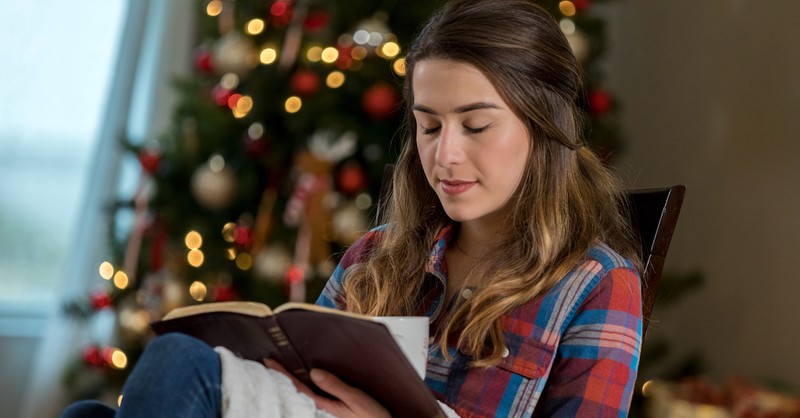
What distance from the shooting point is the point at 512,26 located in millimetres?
1335

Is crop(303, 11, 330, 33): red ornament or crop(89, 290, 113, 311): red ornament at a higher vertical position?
crop(303, 11, 330, 33): red ornament

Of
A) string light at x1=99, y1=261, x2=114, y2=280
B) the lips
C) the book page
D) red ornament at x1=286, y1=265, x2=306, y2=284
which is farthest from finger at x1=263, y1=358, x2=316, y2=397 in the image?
string light at x1=99, y1=261, x2=114, y2=280

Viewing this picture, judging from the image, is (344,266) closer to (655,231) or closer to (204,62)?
(655,231)

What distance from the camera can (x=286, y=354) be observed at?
113 centimetres

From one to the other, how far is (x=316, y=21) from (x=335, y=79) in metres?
0.18

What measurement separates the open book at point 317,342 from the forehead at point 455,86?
15.6 inches

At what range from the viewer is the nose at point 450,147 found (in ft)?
4.30

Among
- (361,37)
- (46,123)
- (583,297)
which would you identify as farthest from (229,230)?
(583,297)

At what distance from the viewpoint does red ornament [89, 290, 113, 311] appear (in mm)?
2816

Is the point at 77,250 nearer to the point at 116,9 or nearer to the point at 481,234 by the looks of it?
the point at 116,9

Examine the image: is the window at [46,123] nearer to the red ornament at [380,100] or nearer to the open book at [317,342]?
the red ornament at [380,100]

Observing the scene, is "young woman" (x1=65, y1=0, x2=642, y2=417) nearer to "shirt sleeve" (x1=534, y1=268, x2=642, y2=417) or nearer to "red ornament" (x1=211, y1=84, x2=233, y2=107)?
"shirt sleeve" (x1=534, y1=268, x2=642, y2=417)

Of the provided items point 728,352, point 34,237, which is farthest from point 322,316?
point 34,237

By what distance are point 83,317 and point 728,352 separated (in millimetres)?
1865
